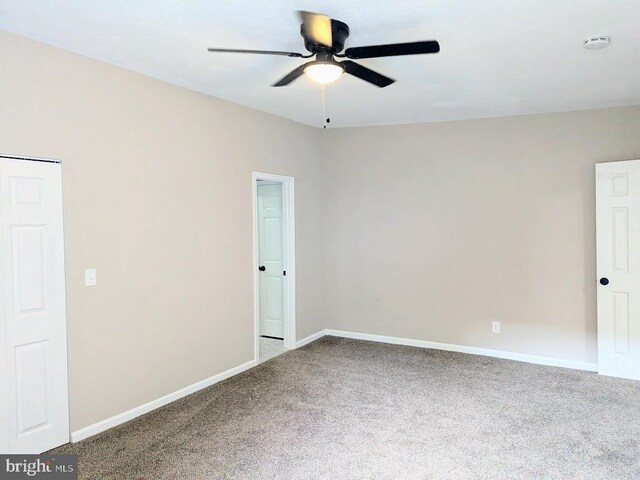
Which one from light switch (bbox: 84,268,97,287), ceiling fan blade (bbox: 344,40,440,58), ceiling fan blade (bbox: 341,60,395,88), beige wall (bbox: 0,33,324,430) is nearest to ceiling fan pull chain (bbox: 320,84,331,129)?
beige wall (bbox: 0,33,324,430)

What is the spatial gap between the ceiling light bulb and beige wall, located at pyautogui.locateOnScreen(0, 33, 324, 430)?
164cm

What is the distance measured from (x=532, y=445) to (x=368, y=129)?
155 inches

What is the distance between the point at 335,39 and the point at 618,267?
364cm

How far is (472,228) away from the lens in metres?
5.10

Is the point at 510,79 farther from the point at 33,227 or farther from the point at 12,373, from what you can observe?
the point at 12,373

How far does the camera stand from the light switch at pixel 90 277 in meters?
3.13

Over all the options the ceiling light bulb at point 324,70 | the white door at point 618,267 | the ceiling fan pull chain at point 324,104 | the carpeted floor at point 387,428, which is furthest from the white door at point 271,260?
the white door at point 618,267

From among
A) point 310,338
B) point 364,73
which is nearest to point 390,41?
point 364,73

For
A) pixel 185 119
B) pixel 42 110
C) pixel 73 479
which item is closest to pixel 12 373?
pixel 73 479

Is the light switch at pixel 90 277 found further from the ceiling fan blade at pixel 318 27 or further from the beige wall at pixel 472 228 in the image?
the beige wall at pixel 472 228

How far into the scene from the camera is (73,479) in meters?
2.65

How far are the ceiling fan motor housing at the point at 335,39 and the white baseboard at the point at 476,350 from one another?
3.87 meters

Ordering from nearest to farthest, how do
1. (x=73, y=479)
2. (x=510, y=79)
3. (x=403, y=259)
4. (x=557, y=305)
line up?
1. (x=73, y=479)
2. (x=510, y=79)
3. (x=557, y=305)
4. (x=403, y=259)

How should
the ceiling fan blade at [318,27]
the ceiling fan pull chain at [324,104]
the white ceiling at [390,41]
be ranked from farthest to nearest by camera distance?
the ceiling fan pull chain at [324,104]
the white ceiling at [390,41]
the ceiling fan blade at [318,27]
